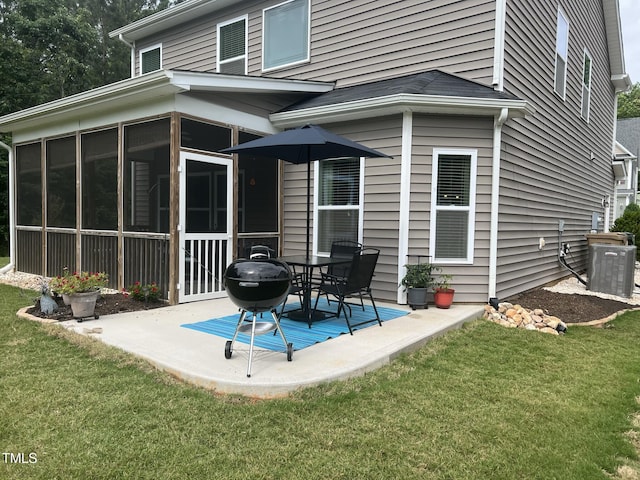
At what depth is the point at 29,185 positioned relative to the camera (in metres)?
7.95

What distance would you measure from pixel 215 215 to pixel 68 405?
352cm

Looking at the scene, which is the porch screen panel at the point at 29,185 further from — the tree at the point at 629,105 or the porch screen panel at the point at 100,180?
the tree at the point at 629,105

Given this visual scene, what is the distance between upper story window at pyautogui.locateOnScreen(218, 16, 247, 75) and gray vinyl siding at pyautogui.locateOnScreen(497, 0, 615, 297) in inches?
205

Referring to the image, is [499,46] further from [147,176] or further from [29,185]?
[29,185]

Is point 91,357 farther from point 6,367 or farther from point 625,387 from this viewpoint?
point 625,387

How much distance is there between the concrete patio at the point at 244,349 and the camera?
10.1 ft

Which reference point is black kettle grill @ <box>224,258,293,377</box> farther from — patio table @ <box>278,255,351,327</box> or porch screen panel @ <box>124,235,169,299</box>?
porch screen panel @ <box>124,235,169,299</box>

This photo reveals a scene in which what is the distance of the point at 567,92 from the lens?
8844 millimetres

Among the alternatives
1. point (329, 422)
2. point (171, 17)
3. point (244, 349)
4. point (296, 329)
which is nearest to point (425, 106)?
point (296, 329)

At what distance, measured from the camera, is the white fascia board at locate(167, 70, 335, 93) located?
16.9 feet

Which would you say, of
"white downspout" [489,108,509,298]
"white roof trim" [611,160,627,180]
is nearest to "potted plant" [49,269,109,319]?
"white downspout" [489,108,509,298]

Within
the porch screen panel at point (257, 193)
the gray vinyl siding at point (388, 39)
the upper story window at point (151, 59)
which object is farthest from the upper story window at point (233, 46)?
the porch screen panel at point (257, 193)

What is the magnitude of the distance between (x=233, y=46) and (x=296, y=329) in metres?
7.08

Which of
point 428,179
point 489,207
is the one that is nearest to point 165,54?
point 428,179
